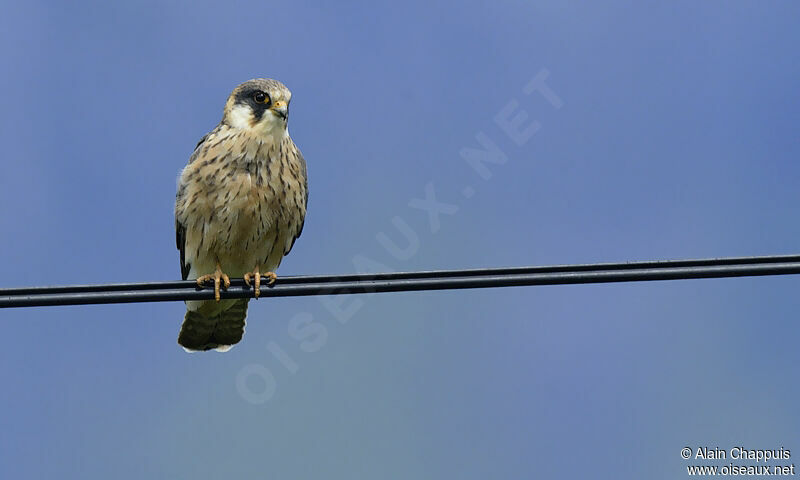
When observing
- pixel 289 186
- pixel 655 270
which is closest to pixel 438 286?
pixel 655 270

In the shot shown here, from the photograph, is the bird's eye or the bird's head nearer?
the bird's head

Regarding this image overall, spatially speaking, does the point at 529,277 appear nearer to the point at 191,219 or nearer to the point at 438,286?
the point at 438,286

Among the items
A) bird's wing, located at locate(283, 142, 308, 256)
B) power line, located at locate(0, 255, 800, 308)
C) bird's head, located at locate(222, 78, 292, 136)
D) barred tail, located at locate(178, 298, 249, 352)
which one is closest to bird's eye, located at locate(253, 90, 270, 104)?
bird's head, located at locate(222, 78, 292, 136)

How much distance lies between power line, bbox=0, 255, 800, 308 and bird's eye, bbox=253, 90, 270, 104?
9.68 feet

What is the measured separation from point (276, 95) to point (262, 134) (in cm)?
38

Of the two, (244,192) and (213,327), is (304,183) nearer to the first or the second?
(244,192)

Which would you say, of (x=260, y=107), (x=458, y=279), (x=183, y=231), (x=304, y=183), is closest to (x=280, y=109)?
(x=260, y=107)

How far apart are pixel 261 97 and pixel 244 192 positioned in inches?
32.4

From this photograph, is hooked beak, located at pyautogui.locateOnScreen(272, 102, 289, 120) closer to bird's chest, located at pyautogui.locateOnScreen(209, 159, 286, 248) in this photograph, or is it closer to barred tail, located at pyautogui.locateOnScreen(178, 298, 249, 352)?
bird's chest, located at pyautogui.locateOnScreen(209, 159, 286, 248)

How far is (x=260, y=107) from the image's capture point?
8469mm

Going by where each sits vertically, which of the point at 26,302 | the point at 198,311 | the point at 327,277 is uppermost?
the point at 198,311

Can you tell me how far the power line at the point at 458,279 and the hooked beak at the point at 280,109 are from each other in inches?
111

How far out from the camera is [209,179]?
8.21m

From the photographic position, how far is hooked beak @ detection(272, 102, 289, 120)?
8.38m
